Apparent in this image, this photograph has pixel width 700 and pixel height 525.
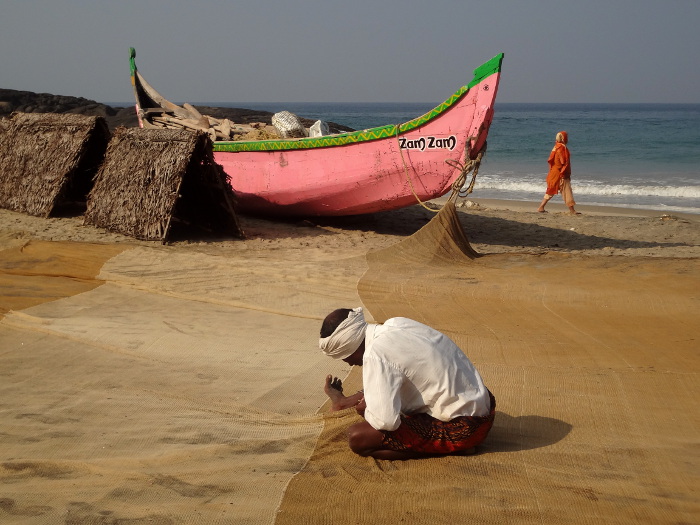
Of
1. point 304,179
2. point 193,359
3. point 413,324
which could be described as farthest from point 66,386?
point 304,179

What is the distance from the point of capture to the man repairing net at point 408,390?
3.31 meters

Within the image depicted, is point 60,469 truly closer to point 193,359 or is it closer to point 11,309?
point 193,359

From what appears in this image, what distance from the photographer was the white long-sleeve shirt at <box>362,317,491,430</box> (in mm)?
3301

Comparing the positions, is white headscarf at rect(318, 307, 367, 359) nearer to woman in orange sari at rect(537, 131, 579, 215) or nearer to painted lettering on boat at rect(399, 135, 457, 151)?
painted lettering on boat at rect(399, 135, 457, 151)

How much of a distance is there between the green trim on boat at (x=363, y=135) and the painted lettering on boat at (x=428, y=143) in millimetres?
156

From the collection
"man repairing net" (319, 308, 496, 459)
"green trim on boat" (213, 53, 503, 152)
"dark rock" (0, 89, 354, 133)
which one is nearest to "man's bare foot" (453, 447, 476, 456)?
"man repairing net" (319, 308, 496, 459)

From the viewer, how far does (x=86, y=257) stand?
7762 millimetres

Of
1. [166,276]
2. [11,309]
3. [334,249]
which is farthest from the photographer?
[334,249]

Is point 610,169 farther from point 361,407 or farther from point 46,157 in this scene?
point 361,407

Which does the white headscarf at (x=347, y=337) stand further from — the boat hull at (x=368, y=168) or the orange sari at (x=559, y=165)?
the orange sari at (x=559, y=165)

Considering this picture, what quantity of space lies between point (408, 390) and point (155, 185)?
6371mm

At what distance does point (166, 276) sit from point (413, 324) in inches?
171

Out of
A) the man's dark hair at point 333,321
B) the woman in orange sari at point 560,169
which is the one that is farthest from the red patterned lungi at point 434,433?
the woman in orange sari at point 560,169

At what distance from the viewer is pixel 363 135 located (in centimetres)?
994
